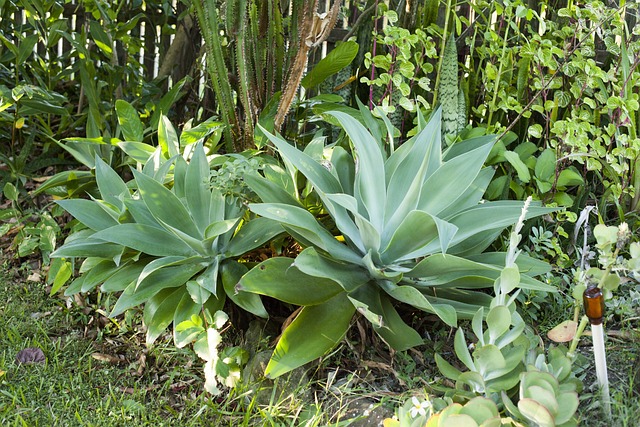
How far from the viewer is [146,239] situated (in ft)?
7.90

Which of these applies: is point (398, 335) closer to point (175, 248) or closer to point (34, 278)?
point (175, 248)

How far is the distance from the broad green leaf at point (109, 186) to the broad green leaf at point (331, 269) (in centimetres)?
93

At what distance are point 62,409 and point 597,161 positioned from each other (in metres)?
2.18

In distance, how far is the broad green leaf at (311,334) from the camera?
2086 mm

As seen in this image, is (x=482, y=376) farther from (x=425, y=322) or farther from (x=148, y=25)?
(x=148, y=25)

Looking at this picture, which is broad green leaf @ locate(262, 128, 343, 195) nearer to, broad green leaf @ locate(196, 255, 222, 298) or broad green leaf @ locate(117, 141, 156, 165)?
broad green leaf @ locate(196, 255, 222, 298)

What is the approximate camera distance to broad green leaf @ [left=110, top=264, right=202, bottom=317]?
7.63 ft

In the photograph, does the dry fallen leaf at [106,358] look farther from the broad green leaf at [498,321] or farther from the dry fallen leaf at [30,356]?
the broad green leaf at [498,321]

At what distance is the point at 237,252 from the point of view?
7.96 feet

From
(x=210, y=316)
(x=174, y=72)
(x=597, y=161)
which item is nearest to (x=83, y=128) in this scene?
(x=174, y=72)

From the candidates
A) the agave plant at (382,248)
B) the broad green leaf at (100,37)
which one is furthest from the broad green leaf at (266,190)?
the broad green leaf at (100,37)

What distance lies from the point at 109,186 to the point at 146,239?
434 mm

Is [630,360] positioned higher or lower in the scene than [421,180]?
lower

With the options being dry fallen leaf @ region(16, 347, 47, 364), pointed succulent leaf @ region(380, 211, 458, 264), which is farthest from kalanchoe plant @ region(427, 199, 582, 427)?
dry fallen leaf @ region(16, 347, 47, 364)
